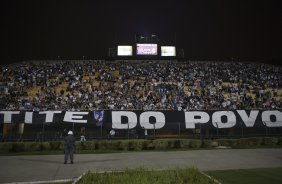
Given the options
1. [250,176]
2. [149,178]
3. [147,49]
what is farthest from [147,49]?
[149,178]

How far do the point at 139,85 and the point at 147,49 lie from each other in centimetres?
1266

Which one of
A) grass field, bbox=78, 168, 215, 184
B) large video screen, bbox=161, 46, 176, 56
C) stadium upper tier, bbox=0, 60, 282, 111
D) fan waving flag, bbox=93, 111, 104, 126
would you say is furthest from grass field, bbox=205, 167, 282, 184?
large video screen, bbox=161, 46, 176, 56

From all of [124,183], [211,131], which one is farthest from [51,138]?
[124,183]

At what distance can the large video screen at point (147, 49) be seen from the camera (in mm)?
52881

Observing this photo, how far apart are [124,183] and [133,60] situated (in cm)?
4312

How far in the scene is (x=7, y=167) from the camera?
1617 cm

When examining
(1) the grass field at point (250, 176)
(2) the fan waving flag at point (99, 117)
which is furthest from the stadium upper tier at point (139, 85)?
(1) the grass field at point (250, 176)

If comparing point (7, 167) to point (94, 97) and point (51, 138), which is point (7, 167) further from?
point (94, 97)

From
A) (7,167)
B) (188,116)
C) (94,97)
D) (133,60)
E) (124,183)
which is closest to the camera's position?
(124,183)

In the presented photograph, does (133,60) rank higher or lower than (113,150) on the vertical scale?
higher

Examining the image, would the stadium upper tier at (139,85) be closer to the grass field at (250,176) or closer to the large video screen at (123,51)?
the large video screen at (123,51)

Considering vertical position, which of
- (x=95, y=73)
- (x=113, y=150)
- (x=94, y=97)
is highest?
(x=95, y=73)

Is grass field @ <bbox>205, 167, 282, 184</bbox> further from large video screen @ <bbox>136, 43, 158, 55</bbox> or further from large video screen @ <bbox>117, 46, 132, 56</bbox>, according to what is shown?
large video screen @ <bbox>117, 46, 132, 56</bbox>

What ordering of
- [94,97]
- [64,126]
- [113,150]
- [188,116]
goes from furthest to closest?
[94,97], [188,116], [64,126], [113,150]
